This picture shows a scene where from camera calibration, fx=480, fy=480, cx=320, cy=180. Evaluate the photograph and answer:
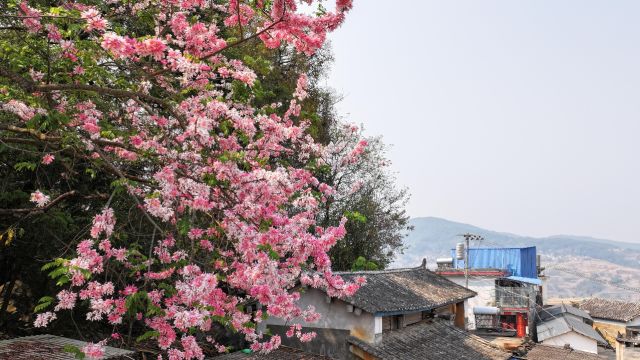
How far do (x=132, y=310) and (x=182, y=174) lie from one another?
2373 mm

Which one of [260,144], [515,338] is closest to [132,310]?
[260,144]

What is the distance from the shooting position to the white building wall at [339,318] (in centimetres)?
1738

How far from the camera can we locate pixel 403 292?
21344mm

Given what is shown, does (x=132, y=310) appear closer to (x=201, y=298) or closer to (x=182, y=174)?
(x=201, y=298)

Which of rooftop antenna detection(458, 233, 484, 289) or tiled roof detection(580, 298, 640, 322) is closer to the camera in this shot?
rooftop antenna detection(458, 233, 484, 289)

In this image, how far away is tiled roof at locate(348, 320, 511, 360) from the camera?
17.4 metres

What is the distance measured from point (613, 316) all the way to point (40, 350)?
62540 millimetres

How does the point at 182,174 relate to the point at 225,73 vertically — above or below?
below

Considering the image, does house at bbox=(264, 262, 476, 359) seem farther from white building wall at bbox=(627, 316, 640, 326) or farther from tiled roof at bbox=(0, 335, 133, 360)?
white building wall at bbox=(627, 316, 640, 326)

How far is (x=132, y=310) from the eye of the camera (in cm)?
764

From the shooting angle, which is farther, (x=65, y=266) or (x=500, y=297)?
(x=500, y=297)

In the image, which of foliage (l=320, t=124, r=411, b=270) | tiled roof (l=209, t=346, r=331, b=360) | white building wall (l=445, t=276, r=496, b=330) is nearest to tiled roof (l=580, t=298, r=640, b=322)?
white building wall (l=445, t=276, r=496, b=330)

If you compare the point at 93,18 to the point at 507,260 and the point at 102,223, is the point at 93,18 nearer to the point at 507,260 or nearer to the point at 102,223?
the point at 102,223

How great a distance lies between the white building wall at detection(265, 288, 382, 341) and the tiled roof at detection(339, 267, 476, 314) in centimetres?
58
